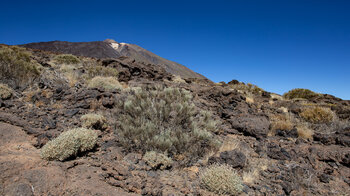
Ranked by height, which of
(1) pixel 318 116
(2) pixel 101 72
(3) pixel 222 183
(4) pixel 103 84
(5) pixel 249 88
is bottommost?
(3) pixel 222 183

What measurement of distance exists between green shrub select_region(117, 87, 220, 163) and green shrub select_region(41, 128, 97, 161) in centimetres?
69

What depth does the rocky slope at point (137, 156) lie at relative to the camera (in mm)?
2447

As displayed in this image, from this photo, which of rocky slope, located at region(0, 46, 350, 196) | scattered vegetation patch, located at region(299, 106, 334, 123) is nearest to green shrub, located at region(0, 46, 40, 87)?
rocky slope, located at region(0, 46, 350, 196)

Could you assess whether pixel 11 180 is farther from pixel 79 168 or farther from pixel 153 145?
pixel 153 145

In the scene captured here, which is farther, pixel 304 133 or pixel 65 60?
pixel 65 60

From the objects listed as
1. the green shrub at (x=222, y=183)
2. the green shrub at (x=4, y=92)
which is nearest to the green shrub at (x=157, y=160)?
the green shrub at (x=222, y=183)

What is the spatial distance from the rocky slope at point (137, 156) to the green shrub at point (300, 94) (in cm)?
783

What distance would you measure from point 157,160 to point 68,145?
159cm

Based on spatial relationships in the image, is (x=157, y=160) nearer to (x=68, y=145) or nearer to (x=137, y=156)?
(x=137, y=156)

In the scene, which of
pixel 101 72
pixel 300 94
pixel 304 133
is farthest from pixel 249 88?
pixel 101 72

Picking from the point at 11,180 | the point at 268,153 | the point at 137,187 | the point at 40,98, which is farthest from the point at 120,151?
the point at 40,98

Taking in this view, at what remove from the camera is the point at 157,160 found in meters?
3.18

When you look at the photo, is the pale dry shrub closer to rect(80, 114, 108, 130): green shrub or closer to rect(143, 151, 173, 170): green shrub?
rect(143, 151, 173, 170): green shrub

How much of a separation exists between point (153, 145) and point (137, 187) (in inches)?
44.4
